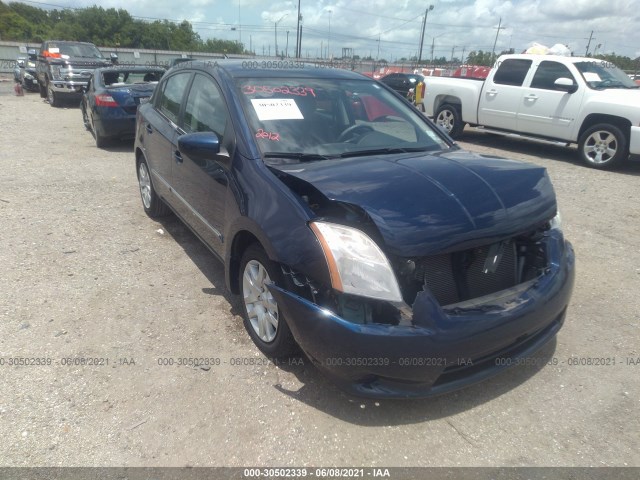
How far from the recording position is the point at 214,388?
2762mm

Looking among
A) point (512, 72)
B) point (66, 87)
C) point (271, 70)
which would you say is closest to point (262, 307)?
point (271, 70)

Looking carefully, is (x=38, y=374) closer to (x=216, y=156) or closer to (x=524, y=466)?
(x=216, y=156)

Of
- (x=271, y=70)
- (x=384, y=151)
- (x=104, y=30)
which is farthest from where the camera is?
(x=104, y=30)

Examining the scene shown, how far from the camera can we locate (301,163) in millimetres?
3010

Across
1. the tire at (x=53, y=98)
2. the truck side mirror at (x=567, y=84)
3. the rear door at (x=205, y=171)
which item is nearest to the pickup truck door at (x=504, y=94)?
the truck side mirror at (x=567, y=84)

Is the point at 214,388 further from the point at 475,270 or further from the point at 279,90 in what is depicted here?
the point at 279,90

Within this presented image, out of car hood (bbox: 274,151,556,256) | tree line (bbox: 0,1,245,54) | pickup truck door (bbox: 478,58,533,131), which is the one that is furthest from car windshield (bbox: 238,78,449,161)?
tree line (bbox: 0,1,245,54)

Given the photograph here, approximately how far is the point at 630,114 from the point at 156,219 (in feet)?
25.5

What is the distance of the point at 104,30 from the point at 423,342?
8295 cm

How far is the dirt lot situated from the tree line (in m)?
69.4

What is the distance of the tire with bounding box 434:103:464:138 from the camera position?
35.5ft

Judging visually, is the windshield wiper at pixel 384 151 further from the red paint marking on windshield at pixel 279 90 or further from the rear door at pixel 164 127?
the rear door at pixel 164 127

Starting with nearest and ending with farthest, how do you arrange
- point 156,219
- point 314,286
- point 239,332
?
point 314,286 < point 239,332 < point 156,219

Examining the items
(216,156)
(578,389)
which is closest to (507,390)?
(578,389)
